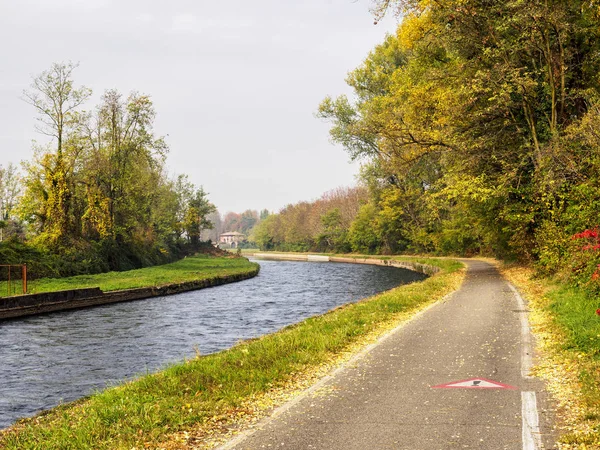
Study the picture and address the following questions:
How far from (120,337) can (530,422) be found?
14.1m

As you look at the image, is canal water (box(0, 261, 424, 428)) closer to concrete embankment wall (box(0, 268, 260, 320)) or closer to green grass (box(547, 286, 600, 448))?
concrete embankment wall (box(0, 268, 260, 320))

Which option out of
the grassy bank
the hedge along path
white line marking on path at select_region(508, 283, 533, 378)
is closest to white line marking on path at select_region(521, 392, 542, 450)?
the grassy bank

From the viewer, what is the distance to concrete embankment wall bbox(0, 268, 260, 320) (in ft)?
69.1

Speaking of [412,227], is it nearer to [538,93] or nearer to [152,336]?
[538,93]

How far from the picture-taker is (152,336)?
17172 mm

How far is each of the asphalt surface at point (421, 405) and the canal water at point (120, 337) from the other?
5.58 metres

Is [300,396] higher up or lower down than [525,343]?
lower down

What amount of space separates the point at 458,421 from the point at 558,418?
3.90 ft

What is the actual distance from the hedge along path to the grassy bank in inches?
139

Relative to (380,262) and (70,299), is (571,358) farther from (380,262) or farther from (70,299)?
(380,262)

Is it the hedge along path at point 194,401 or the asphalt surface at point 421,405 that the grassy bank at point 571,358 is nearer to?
the asphalt surface at point 421,405

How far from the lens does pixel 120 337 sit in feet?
56.0

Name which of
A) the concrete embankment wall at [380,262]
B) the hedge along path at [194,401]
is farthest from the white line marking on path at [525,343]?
the concrete embankment wall at [380,262]

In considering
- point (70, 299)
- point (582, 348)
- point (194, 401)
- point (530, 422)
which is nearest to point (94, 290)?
point (70, 299)
